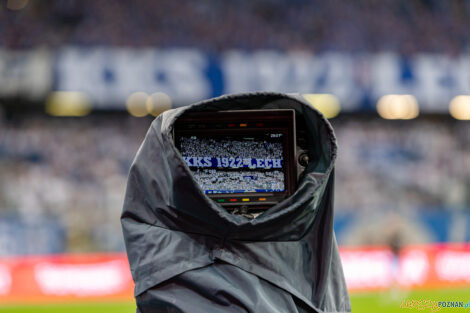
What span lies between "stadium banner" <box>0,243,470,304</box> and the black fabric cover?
6197mm

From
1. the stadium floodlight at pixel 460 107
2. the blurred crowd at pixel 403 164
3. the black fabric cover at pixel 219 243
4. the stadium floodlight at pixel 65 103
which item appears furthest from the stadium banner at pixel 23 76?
the black fabric cover at pixel 219 243

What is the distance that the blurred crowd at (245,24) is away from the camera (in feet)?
36.6

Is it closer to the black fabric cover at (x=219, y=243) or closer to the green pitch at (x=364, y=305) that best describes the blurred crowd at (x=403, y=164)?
the green pitch at (x=364, y=305)

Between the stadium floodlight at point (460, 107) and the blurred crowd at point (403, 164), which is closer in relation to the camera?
the blurred crowd at point (403, 164)

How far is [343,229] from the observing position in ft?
28.1

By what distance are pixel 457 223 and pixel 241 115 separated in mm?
8531

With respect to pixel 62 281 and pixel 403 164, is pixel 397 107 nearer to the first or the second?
pixel 403 164

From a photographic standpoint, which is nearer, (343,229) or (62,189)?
(343,229)

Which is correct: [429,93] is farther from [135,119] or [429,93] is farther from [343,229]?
[135,119]

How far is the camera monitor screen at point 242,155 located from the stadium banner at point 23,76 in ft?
33.5

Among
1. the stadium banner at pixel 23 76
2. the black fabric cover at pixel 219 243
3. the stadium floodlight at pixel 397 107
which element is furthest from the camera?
the stadium floodlight at pixel 397 107

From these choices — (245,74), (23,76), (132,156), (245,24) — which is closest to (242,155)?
(132,156)

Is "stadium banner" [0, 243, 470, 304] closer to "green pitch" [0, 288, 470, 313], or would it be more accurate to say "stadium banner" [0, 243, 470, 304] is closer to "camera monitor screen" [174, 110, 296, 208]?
"green pitch" [0, 288, 470, 313]

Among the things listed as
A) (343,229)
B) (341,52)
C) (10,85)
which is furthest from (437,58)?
(10,85)
